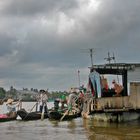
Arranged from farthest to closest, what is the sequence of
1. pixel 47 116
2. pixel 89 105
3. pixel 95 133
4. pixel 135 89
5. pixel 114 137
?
pixel 47 116 → pixel 89 105 → pixel 135 89 → pixel 95 133 → pixel 114 137

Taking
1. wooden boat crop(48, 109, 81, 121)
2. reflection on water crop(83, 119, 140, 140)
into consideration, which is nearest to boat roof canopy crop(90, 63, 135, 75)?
reflection on water crop(83, 119, 140, 140)

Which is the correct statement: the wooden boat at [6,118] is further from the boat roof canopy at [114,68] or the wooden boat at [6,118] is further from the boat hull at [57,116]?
the boat roof canopy at [114,68]

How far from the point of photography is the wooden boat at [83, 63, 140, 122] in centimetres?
2361

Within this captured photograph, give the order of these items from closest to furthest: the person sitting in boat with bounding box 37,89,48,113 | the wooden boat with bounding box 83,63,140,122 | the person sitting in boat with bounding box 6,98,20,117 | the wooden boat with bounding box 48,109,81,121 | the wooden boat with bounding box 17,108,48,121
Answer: the wooden boat with bounding box 83,63,140,122
the wooden boat with bounding box 48,109,81,121
the wooden boat with bounding box 17,108,48,121
the person sitting in boat with bounding box 6,98,20,117
the person sitting in boat with bounding box 37,89,48,113

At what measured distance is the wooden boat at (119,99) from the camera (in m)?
23.6

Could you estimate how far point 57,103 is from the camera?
34.6 metres

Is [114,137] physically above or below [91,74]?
below

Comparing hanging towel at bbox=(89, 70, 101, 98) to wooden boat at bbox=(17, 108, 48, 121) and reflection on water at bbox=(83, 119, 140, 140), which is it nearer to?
reflection on water at bbox=(83, 119, 140, 140)

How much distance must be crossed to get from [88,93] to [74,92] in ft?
15.0

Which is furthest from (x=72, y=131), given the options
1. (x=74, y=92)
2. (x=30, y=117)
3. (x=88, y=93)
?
(x=74, y=92)

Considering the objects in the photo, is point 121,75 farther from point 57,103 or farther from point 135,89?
point 57,103

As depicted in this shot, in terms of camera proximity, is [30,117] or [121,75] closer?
[121,75]

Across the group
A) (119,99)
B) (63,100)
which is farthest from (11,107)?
(119,99)

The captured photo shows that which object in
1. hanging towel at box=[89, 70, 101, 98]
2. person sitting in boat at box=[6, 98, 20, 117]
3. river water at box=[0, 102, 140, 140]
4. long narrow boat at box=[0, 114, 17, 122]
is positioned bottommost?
river water at box=[0, 102, 140, 140]
